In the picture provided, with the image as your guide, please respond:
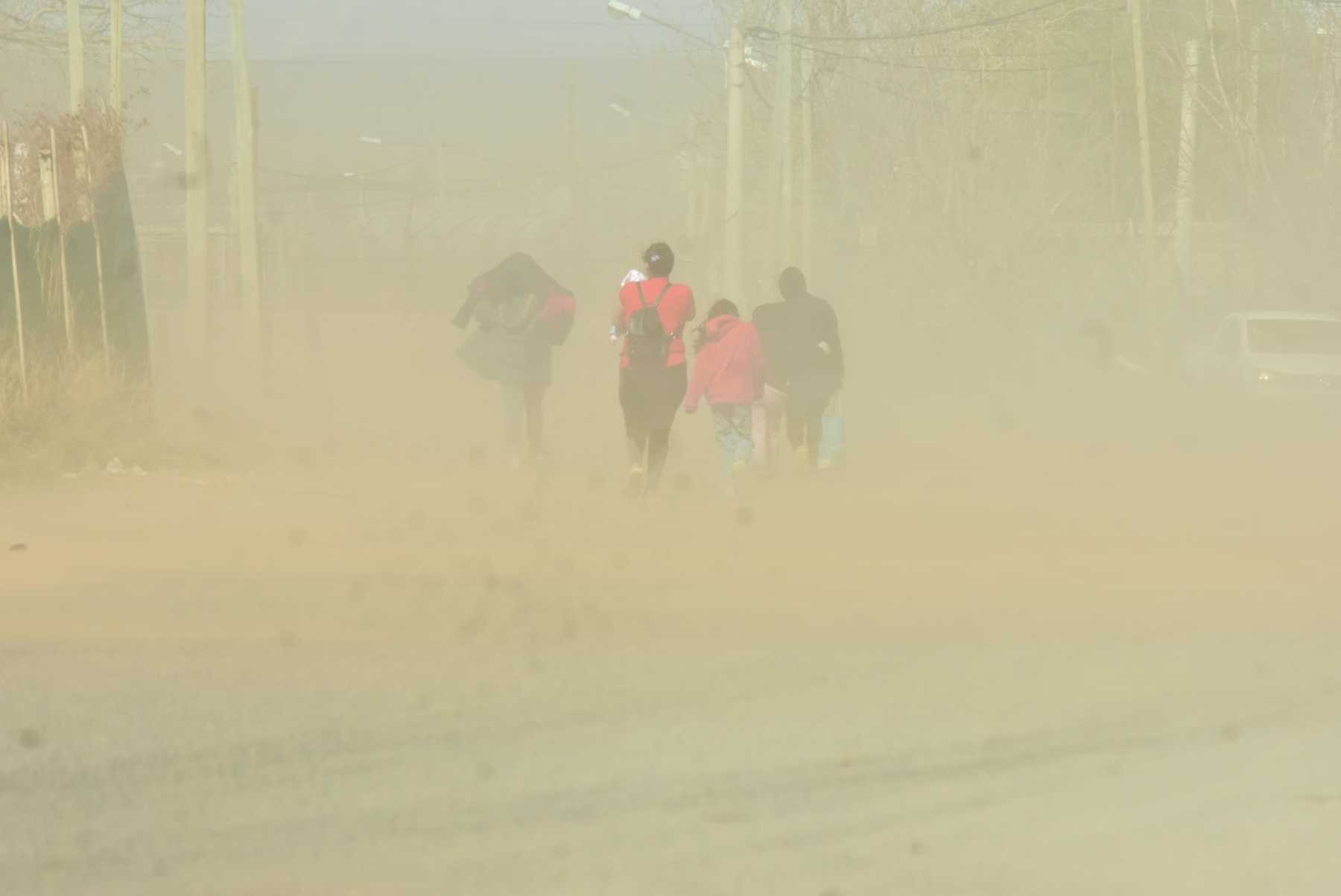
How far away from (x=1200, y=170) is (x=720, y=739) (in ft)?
139

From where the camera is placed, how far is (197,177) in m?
24.3

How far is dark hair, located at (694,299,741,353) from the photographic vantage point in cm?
1470

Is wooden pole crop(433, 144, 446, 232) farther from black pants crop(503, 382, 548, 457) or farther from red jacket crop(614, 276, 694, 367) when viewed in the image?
red jacket crop(614, 276, 694, 367)

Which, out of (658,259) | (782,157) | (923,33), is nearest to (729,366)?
(658,259)

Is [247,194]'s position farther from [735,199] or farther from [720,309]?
[720,309]

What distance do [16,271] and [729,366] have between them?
5.02 metres

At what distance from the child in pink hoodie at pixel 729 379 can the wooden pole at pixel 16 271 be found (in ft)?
14.7

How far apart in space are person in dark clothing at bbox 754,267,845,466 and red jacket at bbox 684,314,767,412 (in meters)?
1.14

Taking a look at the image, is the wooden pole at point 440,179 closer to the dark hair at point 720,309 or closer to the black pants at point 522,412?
the black pants at point 522,412

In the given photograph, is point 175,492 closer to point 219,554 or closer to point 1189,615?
point 219,554

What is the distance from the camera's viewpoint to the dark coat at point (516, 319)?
16422mm

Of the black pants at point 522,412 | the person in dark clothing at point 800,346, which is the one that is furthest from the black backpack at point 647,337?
the black pants at point 522,412

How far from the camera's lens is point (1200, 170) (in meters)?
46.8

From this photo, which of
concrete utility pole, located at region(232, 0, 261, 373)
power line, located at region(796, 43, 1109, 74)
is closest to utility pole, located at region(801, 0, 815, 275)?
power line, located at region(796, 43, 1109, 74)
